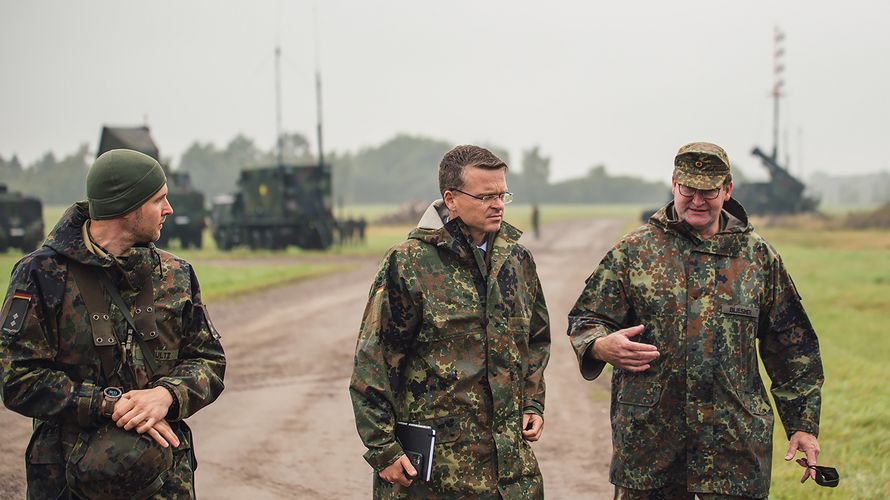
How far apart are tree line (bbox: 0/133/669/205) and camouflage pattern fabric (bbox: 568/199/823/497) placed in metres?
106

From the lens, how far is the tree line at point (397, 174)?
4886 inches

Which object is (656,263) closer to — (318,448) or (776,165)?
(318,448)

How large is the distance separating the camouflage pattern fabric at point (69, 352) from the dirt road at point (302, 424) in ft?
9.30

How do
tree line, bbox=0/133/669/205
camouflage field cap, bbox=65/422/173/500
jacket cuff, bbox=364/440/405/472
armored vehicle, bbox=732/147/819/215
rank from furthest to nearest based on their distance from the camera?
1. tree line, bbox=0/133/669/205
2. armored vehicle, bbox=732/147/819/215
3. jacket cuff, bbox=364/440/405/472
4. camouflage field cap, bbox=65/422/173/500

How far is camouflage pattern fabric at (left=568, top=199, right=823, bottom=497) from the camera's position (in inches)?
153

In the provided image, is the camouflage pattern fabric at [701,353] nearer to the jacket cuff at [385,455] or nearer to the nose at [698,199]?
the nose at [698,199]

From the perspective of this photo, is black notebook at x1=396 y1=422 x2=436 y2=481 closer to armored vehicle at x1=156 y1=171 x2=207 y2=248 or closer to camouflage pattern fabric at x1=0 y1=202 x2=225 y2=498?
camouflage pattern fabric at x1=0 y1=202 x2=225 y2=498

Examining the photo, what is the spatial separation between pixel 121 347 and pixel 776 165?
166ft

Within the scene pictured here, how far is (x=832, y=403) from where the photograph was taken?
28.6 feet

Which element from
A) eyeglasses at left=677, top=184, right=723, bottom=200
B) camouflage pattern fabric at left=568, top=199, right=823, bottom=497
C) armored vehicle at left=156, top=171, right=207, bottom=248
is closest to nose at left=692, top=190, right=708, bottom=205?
eyeglasses at left=677, top=184, right=723, bottom=200

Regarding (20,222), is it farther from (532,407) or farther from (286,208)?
Result: (532,407)

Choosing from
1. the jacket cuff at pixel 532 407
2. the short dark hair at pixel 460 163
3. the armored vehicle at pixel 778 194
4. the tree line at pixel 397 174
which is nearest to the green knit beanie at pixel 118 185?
the short dark hair at pixel 460 163

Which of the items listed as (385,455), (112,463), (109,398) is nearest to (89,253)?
(109,398)

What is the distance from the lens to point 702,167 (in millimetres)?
3998
